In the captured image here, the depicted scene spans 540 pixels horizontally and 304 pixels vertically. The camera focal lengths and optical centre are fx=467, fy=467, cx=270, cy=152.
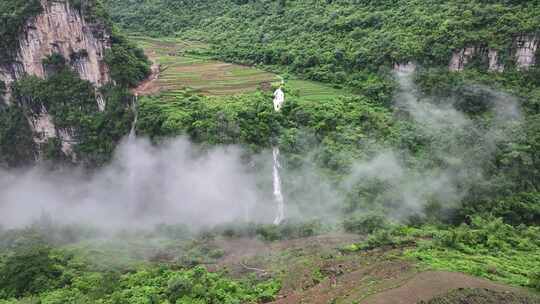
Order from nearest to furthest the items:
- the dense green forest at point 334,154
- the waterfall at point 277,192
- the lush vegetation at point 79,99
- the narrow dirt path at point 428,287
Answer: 1. the narrow dirt path at point 428,287
2. the dense green forest at point 334,154
3. the waterfall at point 277,192
4. the lush vegetation at point 79,99

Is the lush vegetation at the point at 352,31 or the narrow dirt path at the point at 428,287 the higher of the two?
the lush vegetation at the point at 352,31

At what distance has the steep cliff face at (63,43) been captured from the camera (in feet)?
91.7

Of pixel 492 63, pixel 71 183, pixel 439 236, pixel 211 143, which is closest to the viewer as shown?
pixel 439 236

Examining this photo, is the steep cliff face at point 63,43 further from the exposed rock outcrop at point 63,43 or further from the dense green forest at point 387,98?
the dense green forest at point 387,98

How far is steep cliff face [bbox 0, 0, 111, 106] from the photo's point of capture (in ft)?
91.7

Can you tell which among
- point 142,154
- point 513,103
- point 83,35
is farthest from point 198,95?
point 513,103

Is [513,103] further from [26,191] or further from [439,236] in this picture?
[26,191]

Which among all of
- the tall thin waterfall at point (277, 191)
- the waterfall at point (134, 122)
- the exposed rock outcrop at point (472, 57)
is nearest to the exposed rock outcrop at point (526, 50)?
the exposed rock outcrop at point (472, 57)

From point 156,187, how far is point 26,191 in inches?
Result: 404

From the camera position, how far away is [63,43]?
28.5m

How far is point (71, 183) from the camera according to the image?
2914 cm

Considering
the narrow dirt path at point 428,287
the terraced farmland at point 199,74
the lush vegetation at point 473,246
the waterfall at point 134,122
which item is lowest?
the narrow dirt path at point 428,287

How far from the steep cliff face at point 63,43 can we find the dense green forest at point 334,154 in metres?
0.58

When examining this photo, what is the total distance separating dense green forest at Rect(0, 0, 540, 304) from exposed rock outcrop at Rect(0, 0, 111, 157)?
1.79ft
